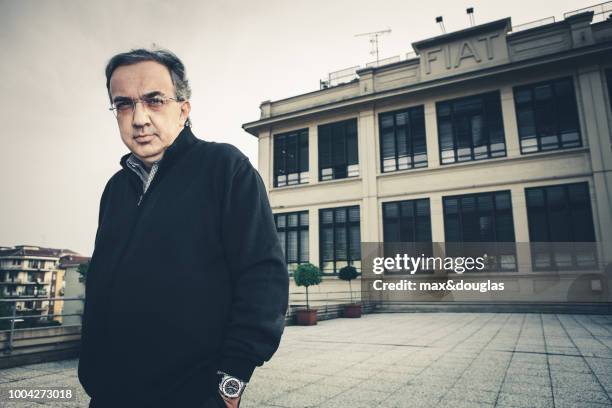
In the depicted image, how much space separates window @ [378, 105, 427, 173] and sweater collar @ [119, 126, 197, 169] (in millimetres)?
18436

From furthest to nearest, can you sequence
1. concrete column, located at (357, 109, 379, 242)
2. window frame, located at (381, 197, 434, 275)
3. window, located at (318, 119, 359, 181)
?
1. window, located at (318, 119, 359, 181)
2. concrete column, located at (357, 109, 379, 242)
3. window frame, located at (381, 197, 434, 275)

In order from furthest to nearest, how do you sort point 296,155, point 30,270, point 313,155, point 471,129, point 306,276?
point 30,270 < point 296,155 < point 313,155 < point 471,129 < point 306,276

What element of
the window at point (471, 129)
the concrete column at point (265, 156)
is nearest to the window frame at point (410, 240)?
the window at point (471, 129)

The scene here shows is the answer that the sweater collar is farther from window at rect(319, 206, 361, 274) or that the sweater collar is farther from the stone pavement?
window at rect(319, 206, 361, 274)

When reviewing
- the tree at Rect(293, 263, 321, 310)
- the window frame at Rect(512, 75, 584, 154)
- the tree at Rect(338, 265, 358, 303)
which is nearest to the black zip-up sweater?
the tree at Rect(293, 263, 321, 310)

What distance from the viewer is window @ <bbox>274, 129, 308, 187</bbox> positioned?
2205 cm

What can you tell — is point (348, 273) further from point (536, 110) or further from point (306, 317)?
point (536, 110)

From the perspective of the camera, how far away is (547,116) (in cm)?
1692

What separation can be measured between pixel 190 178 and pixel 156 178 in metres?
0.18

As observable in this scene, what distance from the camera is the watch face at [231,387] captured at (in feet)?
4.37

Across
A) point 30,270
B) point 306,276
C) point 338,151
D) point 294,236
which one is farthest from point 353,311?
point 30,270

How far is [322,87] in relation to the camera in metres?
23.8

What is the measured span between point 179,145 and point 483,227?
17720 millimetres

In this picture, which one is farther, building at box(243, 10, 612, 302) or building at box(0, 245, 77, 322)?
building at box(0, 245, 77, 322)
